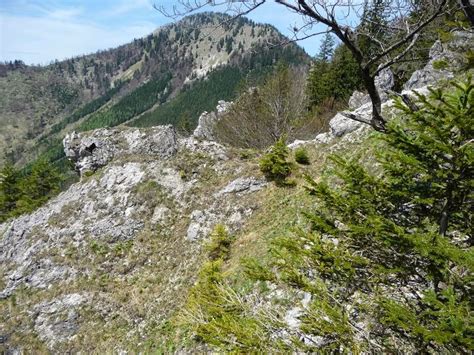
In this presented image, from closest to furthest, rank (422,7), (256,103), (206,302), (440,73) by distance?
(422,7) → (206,302) → (440,73) → (256,103)

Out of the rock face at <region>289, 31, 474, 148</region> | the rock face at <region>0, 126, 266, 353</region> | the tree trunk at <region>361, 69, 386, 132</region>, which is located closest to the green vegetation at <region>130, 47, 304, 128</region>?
the rock face at <region>0, 126, 266, 353</region>

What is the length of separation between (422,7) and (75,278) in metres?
19.4

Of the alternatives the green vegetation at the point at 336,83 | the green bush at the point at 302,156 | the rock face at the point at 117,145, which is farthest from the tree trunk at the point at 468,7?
the green vegetation at the point at 336,83

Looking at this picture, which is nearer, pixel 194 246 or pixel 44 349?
pixel 44 349

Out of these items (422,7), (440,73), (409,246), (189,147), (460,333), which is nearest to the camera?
(460,333)

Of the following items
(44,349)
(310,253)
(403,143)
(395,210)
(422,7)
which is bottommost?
(44,349)

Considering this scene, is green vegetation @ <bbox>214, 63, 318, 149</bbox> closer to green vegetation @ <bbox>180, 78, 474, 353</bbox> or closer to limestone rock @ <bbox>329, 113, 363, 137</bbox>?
limestone rock @ <bbox>329, 113, 363, 137</bbox>

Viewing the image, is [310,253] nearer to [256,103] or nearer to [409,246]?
[409,246]

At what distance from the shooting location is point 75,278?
1889cm

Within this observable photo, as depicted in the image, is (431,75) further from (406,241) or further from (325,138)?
(406,241)

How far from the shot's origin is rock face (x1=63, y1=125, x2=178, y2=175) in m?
24.5

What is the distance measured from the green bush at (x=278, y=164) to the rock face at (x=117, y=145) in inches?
291

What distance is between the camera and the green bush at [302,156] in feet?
68.3

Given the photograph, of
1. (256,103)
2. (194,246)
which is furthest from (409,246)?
(256,103)
